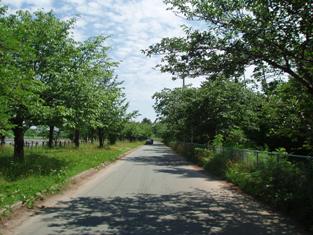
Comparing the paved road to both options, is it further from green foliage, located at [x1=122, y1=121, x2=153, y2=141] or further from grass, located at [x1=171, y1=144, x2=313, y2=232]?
green foliage, located at [x1=122, y1=121, x2=153, y2=141]

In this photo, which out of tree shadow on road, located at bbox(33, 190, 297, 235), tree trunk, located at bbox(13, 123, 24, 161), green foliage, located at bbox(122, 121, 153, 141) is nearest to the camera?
tree shadow on road, located at bbox(33, 190, 297, 235)

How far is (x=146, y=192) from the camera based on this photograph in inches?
Result: 577

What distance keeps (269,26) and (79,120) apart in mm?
13889

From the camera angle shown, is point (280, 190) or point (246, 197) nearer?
point (280, 190)

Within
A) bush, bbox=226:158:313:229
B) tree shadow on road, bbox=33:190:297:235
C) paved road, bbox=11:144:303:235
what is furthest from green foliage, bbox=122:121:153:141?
tree shadow on road, bbox=33:190:297:235

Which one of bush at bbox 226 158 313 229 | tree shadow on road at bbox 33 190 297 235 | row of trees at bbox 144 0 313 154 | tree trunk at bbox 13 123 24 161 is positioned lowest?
tree shadow on road at bbox 33 190 297 235

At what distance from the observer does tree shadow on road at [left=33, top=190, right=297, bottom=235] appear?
8758 millimetres

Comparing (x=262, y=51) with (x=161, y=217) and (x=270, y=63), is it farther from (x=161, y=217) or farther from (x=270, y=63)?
(x=161, y=217)

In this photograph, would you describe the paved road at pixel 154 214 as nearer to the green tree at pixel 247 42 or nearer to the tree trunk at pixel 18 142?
the green tree at pixel 247 42

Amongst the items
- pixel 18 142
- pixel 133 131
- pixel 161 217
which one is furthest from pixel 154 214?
pixel 133 131

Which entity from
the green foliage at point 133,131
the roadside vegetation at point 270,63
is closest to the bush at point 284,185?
the roadside vegetation at point 270,63

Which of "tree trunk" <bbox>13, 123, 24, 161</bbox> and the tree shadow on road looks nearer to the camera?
the tree shadow on road

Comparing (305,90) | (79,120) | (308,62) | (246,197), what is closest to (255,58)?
(308,62)

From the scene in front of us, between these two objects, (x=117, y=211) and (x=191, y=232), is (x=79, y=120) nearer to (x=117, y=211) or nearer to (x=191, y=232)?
(x=117, y=211)
